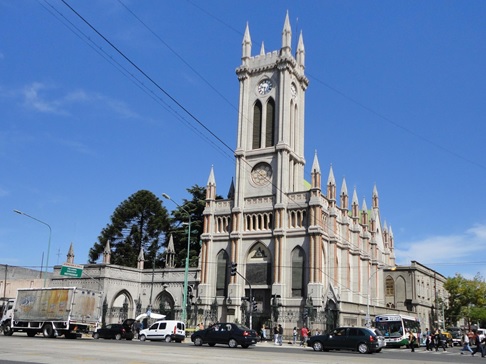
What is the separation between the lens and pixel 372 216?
82.6m

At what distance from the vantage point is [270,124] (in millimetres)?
60219

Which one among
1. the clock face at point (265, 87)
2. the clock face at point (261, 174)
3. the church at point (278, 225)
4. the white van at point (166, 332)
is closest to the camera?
the white van at point (166, 332)

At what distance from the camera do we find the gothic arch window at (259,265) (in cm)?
5491

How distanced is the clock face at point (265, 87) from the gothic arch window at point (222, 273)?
18727 millimetres

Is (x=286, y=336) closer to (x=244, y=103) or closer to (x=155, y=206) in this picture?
(x=244, y=103)

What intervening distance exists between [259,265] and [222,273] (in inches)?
179

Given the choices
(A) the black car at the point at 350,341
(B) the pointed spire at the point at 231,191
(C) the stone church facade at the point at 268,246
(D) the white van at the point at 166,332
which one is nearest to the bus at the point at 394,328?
(C) the stone church facade at the point at 268,246

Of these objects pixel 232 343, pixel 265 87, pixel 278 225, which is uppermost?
pixel 265 87

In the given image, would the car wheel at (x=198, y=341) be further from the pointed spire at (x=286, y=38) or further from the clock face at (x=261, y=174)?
the pointed spire at (x=286, y=38)

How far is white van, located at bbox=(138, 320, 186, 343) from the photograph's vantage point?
36.7m

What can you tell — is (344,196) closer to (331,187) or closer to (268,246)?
(331,187)

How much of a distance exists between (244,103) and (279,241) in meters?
17.3

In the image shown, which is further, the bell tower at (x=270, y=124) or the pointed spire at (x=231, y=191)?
the pointed spire at (x=231, y=191)

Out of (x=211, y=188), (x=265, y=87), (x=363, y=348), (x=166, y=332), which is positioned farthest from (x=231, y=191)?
(x=363, y=348)
